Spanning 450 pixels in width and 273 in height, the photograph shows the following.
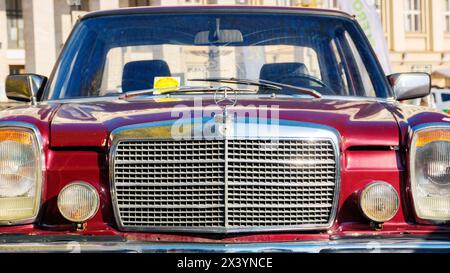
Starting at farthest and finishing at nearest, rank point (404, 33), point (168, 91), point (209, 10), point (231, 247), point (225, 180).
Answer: point (404, 33) < point (209, 10) < point (168, 91) < point (225, 180) < point (231, 247)

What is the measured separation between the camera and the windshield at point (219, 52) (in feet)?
17.6

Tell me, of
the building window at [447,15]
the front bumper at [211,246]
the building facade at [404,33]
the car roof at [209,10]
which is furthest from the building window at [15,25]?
the front bumper at [211,246]

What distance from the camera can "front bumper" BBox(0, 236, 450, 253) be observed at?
3857 millimetres

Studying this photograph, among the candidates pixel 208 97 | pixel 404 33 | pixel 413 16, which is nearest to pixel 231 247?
pixel 208 97

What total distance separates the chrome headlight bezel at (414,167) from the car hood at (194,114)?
0.08 metres

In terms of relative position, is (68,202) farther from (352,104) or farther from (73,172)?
(352,104)

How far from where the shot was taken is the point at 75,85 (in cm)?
524

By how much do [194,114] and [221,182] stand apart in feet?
0.99

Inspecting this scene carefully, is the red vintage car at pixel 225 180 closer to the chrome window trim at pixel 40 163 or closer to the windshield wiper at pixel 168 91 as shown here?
the chrome window trim at pixel 40 163

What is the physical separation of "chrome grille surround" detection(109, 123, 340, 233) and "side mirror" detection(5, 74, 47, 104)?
1.37 m

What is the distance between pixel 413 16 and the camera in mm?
74438

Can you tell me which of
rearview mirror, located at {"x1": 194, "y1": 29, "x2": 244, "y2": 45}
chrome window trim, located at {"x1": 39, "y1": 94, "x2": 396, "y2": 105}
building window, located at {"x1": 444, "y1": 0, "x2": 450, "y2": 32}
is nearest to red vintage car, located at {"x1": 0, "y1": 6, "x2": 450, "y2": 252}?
chrome window trim, located at {"x1": 39, "y1": 94, "x2": 396, "y2": 105}

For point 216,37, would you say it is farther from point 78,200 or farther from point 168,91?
point 78,200

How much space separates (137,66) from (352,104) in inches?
50.3
